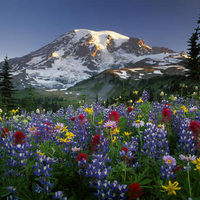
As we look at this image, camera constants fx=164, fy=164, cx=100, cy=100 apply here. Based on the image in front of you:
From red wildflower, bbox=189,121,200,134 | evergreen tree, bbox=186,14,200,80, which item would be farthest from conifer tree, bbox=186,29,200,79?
red wildflower, bbox=189,121,200,134

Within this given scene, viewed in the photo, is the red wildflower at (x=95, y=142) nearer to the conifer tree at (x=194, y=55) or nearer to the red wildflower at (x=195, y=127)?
the red wildflower at (x=195, y=127)

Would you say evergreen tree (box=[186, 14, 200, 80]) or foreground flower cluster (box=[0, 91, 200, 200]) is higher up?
evergreen tree (box=[186, 14, 200, 80])

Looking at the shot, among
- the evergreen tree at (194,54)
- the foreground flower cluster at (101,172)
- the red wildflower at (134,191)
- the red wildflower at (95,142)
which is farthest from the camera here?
the evergreen tree at (194,54)

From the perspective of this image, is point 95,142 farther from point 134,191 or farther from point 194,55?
point 194,55

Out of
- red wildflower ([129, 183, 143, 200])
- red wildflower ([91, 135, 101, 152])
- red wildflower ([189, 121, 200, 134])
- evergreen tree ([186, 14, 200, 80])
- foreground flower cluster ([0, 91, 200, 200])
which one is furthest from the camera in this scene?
evergreen tree ([186, 14, 200, 80])

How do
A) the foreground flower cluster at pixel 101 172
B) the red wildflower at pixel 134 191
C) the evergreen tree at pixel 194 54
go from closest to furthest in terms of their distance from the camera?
the red wildflower at pixel 134 191, the foreground flower cluster at pixel 101 172, the evergreen tree at pixel 194 54

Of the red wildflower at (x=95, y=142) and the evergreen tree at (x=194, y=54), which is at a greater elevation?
the evergreen tree at (x=194, y=54)

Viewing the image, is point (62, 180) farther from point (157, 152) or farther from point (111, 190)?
point (157, 152)

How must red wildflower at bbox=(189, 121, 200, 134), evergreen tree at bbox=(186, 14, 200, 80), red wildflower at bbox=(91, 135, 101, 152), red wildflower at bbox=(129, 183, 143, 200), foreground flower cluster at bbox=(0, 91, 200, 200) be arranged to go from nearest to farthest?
red wildflower at bbox=(129, 183, 143, 200) → foreground flower cluster at bbox=(0, 91, 200, 200) → red wildflower at bbox=(189, 121, 200, 134) → red wildflower at bbox=(91, 135, 101, 152) → evergreen tree at bbox=(186, 14, 200, 80)

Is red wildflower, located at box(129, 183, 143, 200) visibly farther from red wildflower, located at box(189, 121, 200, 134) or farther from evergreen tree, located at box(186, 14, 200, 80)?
evergreen tree, located at box(186, 14, 200, 80)

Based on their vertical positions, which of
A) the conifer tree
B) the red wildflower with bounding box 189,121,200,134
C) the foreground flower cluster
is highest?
the conifer tree

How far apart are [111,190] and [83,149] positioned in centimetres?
180

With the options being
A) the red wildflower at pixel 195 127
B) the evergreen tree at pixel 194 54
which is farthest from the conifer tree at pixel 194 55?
the red wildflower at pixel 195 127

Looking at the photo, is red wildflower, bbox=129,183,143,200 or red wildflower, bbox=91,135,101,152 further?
red wildflower, bbox=91,135,101,152
